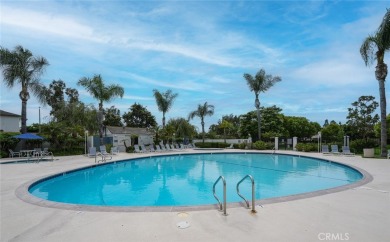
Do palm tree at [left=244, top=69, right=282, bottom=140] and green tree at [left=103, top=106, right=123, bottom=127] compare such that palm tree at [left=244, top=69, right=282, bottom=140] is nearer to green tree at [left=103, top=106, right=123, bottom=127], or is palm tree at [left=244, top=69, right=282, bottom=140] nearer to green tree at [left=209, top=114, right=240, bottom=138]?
green tree at [left=209, top=114, right=240, bottom=138]

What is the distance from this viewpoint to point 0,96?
69.8 ft

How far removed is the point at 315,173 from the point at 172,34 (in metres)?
11.0

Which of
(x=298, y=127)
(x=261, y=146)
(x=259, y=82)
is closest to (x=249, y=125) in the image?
(x=259, y=82)

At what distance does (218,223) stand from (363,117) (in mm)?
34549

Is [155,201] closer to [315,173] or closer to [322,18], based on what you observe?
[315,173]

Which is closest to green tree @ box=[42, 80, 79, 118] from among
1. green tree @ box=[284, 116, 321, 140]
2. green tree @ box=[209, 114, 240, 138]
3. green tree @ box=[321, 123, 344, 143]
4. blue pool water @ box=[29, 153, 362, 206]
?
green tree @ box=[209, 114, 240, 138]

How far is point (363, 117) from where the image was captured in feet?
104

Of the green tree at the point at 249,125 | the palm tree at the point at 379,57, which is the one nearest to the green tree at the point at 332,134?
the green tree at the point at 249,125

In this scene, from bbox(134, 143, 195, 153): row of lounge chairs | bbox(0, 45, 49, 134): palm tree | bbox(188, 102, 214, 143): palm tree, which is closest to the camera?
bbox(0, 45, 49, 134): palm tree

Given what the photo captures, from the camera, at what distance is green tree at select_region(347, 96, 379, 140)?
31.2 meters

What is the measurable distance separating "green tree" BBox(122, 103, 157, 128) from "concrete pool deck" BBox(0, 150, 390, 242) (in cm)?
4391

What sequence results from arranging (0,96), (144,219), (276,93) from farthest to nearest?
(276,93)
(0,96)
(144,219)

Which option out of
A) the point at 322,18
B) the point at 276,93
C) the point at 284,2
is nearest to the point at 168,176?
the point at 284,2

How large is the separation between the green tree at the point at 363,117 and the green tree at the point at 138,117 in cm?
3272
